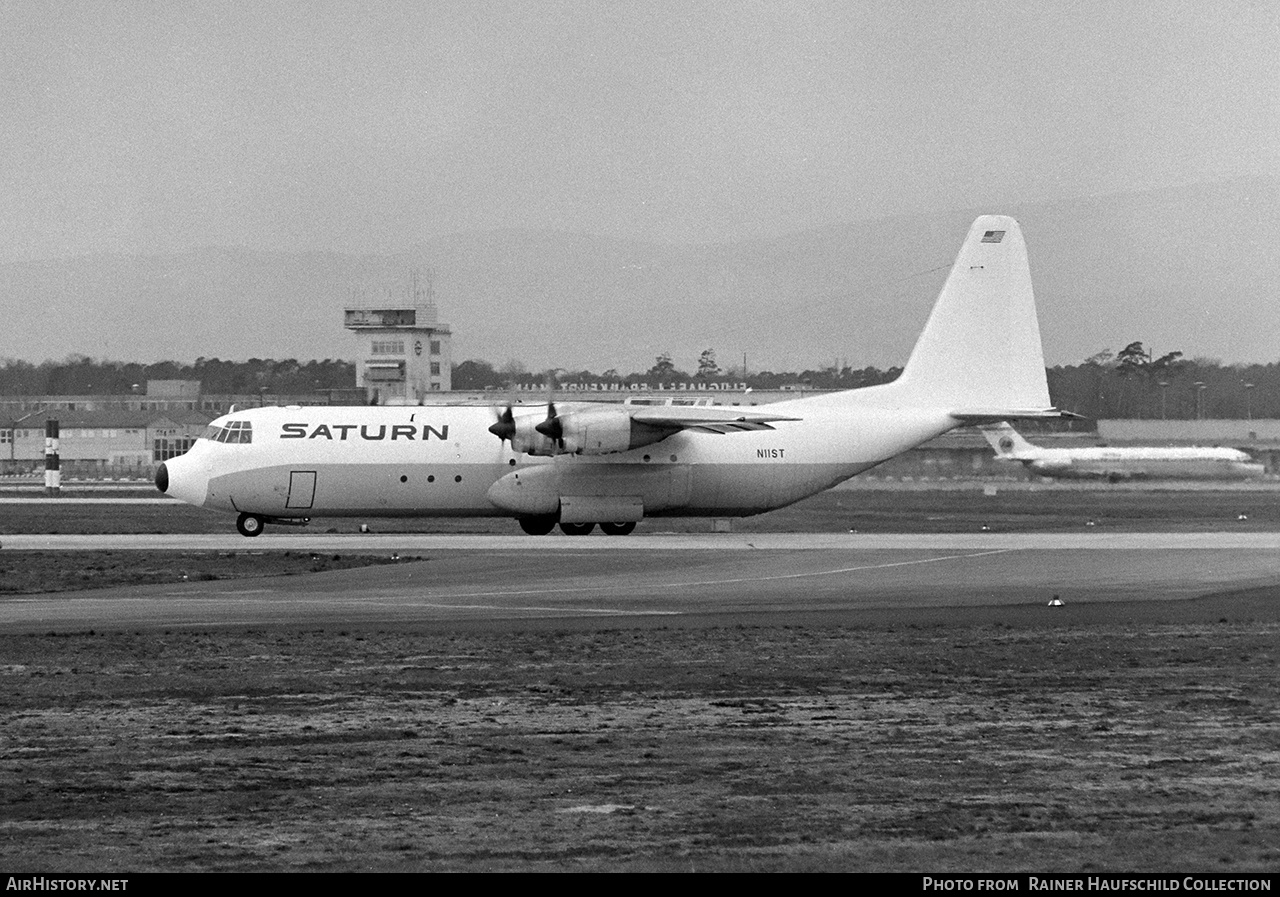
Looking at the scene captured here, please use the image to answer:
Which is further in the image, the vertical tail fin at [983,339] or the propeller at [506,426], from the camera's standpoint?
the vertical tail fin at [983,339]

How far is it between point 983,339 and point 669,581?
1894 centimetres

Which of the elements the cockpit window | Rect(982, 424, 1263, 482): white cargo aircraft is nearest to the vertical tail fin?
the cockpit window

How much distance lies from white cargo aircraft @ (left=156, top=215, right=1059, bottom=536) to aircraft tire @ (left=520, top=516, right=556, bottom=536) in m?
0.07

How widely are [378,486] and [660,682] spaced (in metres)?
25.8

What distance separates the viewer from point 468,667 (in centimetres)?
1833

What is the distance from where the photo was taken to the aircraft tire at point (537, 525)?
43.7 m

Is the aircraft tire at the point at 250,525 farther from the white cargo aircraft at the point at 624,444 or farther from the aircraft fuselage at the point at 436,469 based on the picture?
the aircraft fuselage at the point at 436,469

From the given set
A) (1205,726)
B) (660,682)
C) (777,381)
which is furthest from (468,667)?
(777,381)

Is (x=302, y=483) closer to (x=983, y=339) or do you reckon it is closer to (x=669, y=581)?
(x=669, y=581)

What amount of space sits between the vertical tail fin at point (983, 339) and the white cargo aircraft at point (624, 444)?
0.04 meters

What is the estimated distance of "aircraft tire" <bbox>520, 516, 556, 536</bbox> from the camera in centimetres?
4373

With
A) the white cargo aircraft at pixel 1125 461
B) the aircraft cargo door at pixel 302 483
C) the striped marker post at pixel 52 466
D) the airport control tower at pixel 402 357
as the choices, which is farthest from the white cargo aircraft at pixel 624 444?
the airport control tower at pixel 402 357
